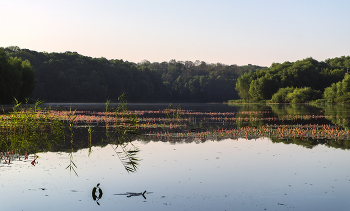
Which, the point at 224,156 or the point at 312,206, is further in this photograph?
the point at 224,156

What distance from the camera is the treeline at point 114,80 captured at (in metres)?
118

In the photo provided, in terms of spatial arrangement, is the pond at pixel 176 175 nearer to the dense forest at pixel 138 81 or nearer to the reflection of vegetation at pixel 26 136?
the reflection of vegetation at pixel 26 136

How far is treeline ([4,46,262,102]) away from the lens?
387 feet

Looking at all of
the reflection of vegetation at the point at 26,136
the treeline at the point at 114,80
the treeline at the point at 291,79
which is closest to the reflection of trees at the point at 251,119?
the reflection of vegetation at the point at 26,136

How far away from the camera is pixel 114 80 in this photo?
139250 millimetres

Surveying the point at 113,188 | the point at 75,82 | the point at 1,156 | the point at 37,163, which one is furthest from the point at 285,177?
the point at 75,82

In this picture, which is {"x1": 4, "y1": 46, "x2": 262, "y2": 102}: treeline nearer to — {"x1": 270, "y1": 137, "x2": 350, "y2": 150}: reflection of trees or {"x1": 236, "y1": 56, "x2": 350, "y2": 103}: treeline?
{"x1": 236, "y1": 56, "x2": 350, "y2": 103}: treeline

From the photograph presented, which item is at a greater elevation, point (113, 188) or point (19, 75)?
point (19, 75)

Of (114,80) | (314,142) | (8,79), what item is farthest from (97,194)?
(114,80)

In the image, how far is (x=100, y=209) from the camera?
7234 millimetres

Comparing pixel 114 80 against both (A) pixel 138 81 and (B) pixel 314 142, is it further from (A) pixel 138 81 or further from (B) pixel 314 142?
(B) pixel 314 142

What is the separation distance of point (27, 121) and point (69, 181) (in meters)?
11.3

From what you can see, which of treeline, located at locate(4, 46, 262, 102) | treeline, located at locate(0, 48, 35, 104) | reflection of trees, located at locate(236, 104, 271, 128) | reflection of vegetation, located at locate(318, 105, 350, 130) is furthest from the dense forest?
reflection of trees, located at locate(236, 104, 271, 128)

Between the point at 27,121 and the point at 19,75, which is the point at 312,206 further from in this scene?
the point at 19,75
